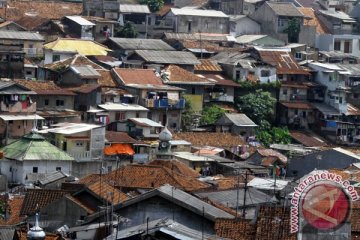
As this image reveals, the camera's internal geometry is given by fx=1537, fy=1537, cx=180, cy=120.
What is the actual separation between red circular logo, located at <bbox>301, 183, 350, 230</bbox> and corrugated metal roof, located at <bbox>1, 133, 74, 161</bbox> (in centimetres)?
2460

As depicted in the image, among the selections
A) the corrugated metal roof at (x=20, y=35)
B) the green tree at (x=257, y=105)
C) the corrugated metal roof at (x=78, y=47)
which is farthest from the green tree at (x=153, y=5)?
the green tree at (x=257, y=105)

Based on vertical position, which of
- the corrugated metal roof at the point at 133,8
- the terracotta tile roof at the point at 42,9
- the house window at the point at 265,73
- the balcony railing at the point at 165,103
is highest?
the corrugated metal roof at the point at 133,8

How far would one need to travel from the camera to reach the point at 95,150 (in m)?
51.4

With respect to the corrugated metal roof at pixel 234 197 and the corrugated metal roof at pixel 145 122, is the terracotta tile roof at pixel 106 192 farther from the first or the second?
the corrugated metal roof at pixel 145 122

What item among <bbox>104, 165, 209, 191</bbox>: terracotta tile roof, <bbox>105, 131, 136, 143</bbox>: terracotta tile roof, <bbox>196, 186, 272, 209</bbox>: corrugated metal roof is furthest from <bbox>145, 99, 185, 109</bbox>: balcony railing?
<bbox>196, 186, 272, 209</bbox>: corrugated metal roof

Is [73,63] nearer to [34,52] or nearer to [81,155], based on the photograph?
[34,52]

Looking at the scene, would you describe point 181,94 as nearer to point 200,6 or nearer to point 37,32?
point 37,32

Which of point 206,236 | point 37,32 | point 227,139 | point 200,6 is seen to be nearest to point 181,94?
point 227,139

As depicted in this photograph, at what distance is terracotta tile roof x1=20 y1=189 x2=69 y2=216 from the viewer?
116 ft

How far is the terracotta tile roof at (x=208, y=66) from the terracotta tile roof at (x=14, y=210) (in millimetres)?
25160

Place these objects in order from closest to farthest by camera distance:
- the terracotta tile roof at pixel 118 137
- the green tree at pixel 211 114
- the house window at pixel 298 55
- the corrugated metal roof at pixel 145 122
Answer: the terracotta tile roof at pixel 118 137 < the corrugated metal roof at pixel 145 122 < the green tree at pixel 211 114 < the house window at pixel 298 55

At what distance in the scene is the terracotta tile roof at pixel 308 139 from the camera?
6022 cm

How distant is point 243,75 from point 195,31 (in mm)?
8250

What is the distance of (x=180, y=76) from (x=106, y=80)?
11.8 ft
